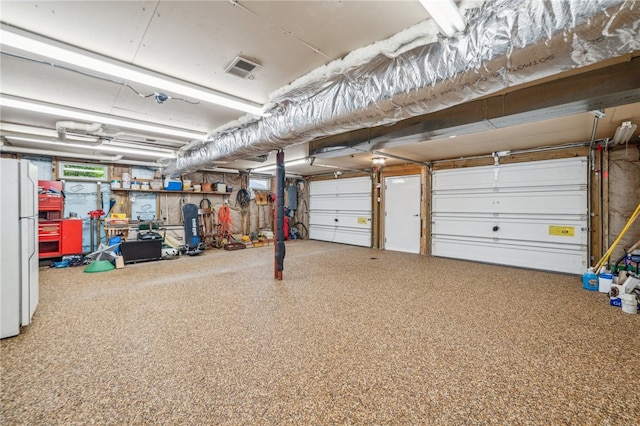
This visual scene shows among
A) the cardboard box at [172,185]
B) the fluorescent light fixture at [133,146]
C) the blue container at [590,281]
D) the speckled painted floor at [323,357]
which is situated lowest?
the speckled painted floor at [323,357]

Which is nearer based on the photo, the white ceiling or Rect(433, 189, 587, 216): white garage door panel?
the white ceiling

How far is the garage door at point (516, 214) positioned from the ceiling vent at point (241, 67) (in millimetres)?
5337

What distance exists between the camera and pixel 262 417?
4.84ft

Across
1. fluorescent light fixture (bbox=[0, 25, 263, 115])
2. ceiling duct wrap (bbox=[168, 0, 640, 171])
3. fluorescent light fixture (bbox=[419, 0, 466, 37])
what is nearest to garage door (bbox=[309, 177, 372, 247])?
ceiling duct wrap (bbox=[168, 0, 640, 171])

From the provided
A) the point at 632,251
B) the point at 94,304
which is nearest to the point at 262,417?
the point at 94,304

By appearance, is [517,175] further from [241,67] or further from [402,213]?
[241,67]

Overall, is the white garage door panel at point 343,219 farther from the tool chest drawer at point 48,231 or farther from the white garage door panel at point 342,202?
the tool chest drawer at point 48,231

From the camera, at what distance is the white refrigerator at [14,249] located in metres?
2.35

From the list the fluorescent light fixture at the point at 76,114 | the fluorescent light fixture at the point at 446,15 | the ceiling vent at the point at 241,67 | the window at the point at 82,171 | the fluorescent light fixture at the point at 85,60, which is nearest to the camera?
the fluorescent light fixture at the point at 446,15

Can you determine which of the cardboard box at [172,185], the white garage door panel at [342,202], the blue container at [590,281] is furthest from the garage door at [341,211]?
the blue container at [590,281]

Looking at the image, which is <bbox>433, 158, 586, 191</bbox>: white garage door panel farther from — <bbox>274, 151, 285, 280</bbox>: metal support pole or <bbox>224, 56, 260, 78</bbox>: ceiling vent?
<bbox>224, 56, 260, 78</bbox>: ceiling vent

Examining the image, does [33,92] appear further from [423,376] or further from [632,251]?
[632,251]

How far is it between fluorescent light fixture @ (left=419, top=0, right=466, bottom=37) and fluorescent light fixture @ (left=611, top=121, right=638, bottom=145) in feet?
11.7

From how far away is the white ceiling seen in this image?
1662 mm
